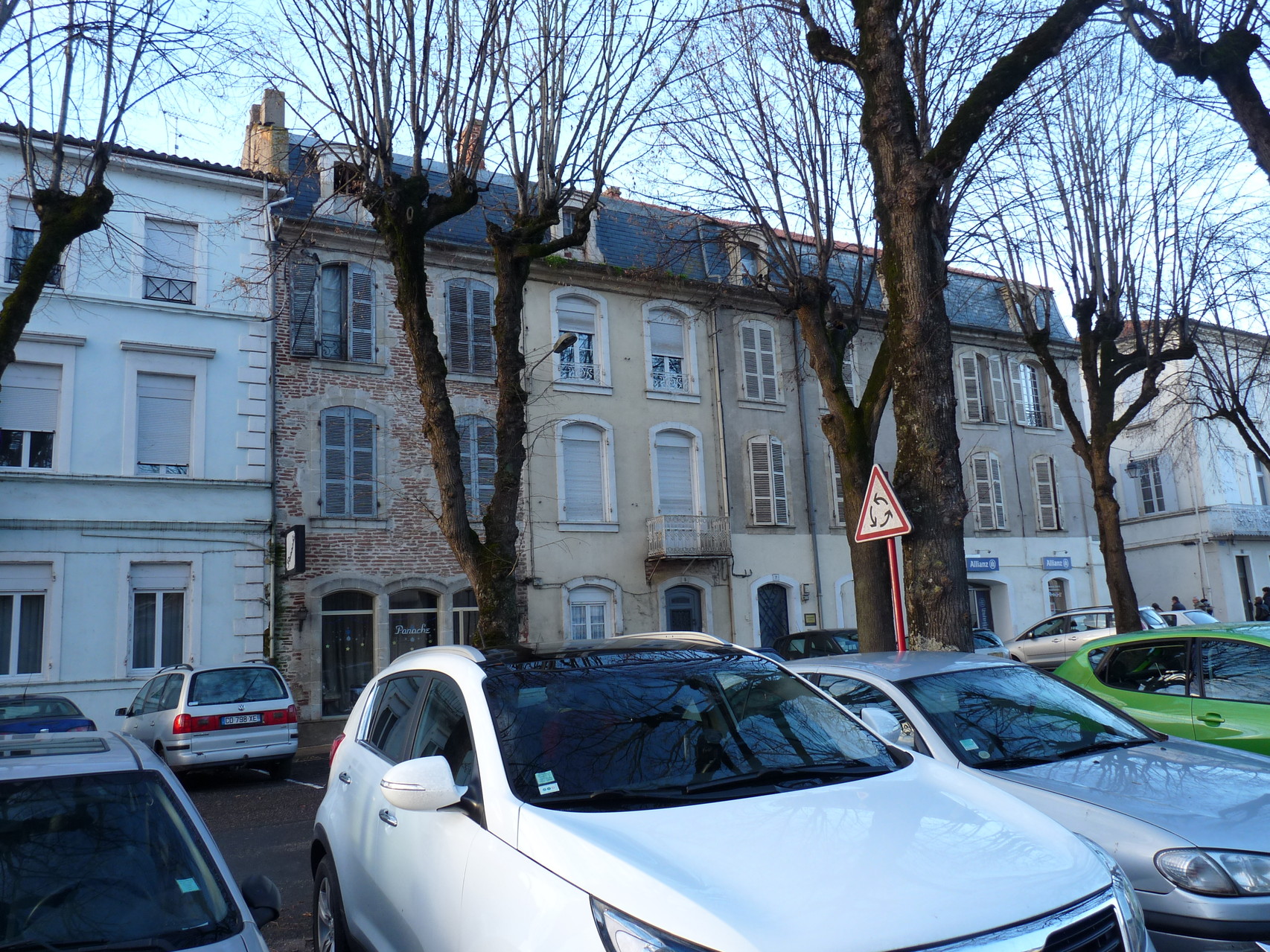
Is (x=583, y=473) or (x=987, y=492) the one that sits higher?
(x=583, y=473)

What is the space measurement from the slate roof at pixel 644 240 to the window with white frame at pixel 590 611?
7377mm

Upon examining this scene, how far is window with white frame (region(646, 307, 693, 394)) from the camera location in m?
24.7

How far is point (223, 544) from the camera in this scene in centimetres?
1867

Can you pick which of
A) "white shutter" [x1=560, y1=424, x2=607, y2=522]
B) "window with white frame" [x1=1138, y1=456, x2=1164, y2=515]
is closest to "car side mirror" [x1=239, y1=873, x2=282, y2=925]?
"white shutter" [x1=560, y1=424, x2=607, y2=522]

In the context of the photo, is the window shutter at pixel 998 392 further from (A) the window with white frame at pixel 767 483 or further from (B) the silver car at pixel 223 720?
(B) the silver car at pixel 223 720

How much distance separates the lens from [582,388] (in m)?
23.3

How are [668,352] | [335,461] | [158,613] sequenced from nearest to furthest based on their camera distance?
[158,613], [335,461], [668,352]

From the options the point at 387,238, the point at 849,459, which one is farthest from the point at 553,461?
the point at 387,238

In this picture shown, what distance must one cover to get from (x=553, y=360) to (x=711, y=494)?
17.0 feet

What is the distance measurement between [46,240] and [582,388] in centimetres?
1431

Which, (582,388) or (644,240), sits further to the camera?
(644,240)

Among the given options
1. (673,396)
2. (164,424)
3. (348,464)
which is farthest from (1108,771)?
(673,396)

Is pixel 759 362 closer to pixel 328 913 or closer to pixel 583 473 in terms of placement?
pixel 583 473

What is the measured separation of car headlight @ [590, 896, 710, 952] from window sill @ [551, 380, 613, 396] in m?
20.6
